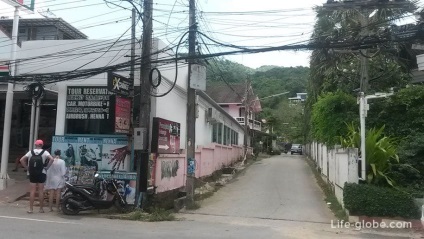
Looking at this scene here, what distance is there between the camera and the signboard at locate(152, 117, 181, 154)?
1236 cm

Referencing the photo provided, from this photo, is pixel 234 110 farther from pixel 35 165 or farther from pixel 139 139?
pixel 35 165

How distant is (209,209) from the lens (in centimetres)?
1241

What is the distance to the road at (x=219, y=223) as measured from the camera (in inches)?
333

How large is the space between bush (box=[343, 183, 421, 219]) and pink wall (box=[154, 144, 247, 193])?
19.0ft

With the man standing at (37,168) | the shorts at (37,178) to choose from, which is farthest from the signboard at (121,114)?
the shorts at (37,178)

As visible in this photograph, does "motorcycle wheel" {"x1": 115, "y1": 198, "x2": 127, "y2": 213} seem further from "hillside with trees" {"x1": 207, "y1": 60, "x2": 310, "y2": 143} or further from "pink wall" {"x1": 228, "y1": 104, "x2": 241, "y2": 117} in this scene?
"hillside with trees" {"x1": 207, "y1": 60, "x2": 310, "y2": 143}

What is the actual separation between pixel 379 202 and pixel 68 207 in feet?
25.9

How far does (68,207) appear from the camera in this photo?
421 inches

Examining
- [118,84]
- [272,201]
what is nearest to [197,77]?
[118,84]

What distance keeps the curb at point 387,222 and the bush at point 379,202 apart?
3.8 inches

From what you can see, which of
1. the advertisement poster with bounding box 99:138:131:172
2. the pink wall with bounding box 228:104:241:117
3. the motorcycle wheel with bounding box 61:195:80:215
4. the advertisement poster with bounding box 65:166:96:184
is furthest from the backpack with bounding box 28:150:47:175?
the pink wall with bounding box 228:104:241:117

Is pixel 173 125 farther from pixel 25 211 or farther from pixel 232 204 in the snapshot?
pixel 25 211

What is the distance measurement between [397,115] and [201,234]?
816 centimetres

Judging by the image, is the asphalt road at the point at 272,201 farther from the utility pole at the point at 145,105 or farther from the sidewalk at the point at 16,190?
the sidewalk at the point at 16,190
